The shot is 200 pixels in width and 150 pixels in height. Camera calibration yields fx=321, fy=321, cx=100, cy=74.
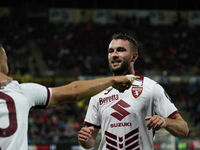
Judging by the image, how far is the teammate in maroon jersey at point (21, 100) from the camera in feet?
7.93

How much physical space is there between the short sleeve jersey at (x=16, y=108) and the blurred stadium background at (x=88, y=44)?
38.8ft

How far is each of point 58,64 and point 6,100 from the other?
19.7 meters

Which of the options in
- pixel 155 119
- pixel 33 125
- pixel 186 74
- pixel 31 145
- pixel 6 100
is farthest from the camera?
pixel 186 74

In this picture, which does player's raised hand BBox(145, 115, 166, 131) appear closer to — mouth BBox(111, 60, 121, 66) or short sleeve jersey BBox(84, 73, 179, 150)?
short sleeve jersey BBox(84, 73, 179, 150)

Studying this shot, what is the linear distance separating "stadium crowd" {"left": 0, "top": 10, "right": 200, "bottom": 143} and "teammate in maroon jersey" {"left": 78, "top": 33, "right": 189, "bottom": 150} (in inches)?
452

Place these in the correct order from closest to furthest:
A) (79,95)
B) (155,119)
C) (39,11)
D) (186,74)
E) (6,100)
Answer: (6,100) < (79,95) < (155,119) < (186,74) < (39,11)

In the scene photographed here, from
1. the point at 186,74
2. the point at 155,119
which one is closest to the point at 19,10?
the point at 186,74

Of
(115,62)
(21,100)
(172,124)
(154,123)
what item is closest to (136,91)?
(115,62)

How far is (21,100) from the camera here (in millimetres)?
2486

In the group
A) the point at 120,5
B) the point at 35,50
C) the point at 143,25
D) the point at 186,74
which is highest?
the point at 120,5

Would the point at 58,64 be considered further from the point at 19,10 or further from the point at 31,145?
the point at 31,145

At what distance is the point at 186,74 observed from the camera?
68.6 ft

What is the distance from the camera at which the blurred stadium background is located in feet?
62.3

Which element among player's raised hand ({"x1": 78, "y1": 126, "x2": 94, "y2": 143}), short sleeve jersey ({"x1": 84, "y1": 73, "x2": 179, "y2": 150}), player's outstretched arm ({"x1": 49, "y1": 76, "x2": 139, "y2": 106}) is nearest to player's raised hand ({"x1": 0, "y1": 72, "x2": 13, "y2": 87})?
player's outstretched arm ({"x1": 49, "y1": 76, "x2": 139, "y2": 106})
